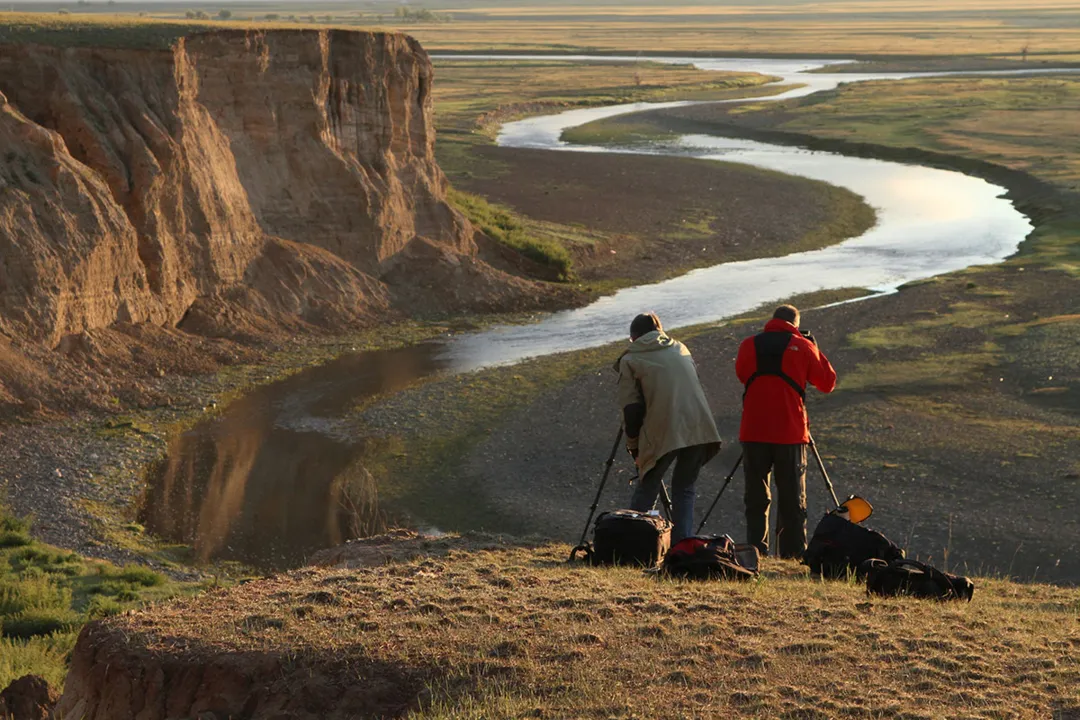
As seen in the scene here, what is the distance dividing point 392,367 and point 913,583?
1845 cm

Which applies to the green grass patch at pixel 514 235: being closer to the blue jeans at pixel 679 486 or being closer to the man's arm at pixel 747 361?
the man's arm at pixel 747 361

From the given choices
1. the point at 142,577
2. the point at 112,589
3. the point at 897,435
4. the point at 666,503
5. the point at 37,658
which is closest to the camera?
the point at 37,658

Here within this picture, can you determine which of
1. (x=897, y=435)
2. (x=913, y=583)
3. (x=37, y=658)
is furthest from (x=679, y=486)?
(x=897, y=435)

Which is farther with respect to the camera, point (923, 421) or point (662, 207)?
point (662, 207)

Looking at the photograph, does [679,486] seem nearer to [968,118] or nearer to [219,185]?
[219,185]

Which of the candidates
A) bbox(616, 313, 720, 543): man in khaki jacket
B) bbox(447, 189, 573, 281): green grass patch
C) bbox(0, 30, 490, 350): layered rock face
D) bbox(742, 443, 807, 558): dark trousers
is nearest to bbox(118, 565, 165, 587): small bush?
bbox(616, 313, 720, 543): man in khaki jacket

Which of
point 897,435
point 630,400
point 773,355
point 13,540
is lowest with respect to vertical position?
point 13,540

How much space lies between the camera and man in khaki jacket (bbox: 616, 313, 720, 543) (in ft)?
39.1

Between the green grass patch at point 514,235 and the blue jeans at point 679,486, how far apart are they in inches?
964

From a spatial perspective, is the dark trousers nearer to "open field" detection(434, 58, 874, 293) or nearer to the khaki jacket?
the khaki jacket

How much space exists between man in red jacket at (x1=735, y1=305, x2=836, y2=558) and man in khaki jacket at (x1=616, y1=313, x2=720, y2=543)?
49 cm

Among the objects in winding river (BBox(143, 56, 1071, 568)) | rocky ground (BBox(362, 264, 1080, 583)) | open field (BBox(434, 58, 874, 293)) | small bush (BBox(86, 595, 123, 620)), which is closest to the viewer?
small bush (BBox(86, 595, 123, 620))

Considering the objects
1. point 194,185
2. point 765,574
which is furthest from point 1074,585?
point 194,185

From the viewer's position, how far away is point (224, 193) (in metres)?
29.9
